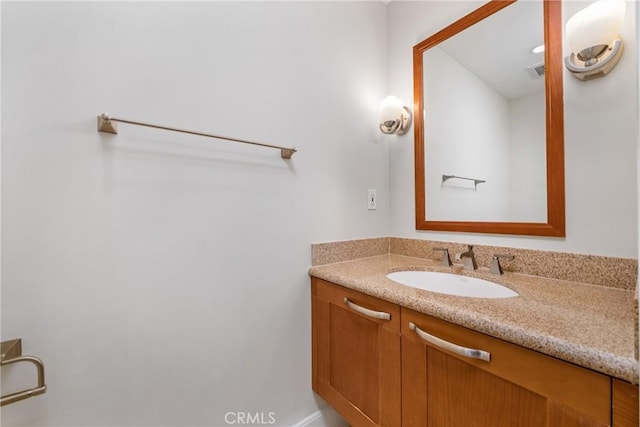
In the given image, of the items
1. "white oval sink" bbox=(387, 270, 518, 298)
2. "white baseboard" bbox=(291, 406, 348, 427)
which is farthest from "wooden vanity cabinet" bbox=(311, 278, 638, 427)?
"white oval sink" bbox=(387, 270, 518, 298)

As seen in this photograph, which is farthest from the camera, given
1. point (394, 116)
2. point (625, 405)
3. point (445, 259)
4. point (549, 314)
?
point (394, 116)

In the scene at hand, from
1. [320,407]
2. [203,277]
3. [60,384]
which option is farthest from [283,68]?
[320,407]

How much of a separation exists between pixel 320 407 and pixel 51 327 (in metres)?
1.15

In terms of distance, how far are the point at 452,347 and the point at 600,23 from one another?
1.13 meters

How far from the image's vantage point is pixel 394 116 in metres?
1.46

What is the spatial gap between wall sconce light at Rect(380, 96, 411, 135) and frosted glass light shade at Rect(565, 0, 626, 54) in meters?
0.72

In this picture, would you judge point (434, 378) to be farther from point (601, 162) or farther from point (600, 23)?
point (600, 23)

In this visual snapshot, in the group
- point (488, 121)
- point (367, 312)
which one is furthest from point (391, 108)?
point (367, 312)

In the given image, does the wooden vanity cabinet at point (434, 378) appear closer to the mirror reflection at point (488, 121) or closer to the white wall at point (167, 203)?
the white wall at point (167, 203)

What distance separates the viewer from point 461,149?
131 cm

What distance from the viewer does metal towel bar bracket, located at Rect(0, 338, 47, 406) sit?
63 centimetres

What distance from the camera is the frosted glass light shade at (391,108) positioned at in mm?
1459

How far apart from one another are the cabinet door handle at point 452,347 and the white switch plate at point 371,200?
808 millimetres

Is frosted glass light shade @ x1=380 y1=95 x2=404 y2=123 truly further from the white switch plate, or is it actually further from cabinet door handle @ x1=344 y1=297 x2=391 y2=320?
cabinet door handle @ x1=344 y1=297 x2=391 y2=320
